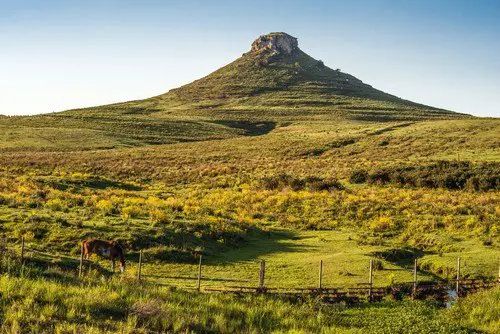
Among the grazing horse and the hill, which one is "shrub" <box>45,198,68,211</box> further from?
the hill

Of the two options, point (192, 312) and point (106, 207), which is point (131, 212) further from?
point (192, 312)

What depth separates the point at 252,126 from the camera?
457 feet

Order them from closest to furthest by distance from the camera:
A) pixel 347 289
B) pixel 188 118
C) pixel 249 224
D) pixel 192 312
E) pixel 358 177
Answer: pixel 192 312 → pixel 347 289 → pixel 249 224 → pixel 358 177 → pixel 188 118

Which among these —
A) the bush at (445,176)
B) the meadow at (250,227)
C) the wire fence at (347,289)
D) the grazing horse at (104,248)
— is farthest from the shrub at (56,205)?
the bush at (445,176)

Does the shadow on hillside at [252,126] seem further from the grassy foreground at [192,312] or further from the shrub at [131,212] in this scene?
the grassy foreground at [192,312]

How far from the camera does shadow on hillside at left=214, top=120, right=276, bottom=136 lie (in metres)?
132

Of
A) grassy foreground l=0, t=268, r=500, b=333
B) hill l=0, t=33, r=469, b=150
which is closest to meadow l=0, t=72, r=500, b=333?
Answer: grassy foreground l=0, t=268, r=500, b=333

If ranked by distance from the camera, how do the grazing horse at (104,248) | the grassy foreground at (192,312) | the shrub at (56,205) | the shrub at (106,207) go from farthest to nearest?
the shrub at (56,205)
the shrub at (106,207)
the grazing horse at (104,248)
the grassy foreground at (192,312)

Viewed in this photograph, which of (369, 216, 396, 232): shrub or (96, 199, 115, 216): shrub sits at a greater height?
(96, 199, 115, 216): shrub

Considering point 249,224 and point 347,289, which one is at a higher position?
point 249,224

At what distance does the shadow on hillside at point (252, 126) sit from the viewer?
132413 millimetres

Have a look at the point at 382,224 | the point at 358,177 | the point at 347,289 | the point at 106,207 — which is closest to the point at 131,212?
the point at 106,207

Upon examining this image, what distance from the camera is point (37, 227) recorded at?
2773 cm

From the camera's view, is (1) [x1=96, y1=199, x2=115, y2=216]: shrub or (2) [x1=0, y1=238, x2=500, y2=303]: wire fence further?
(1) [x1=96, y1=199, x2=115, y2=216]: shrub
